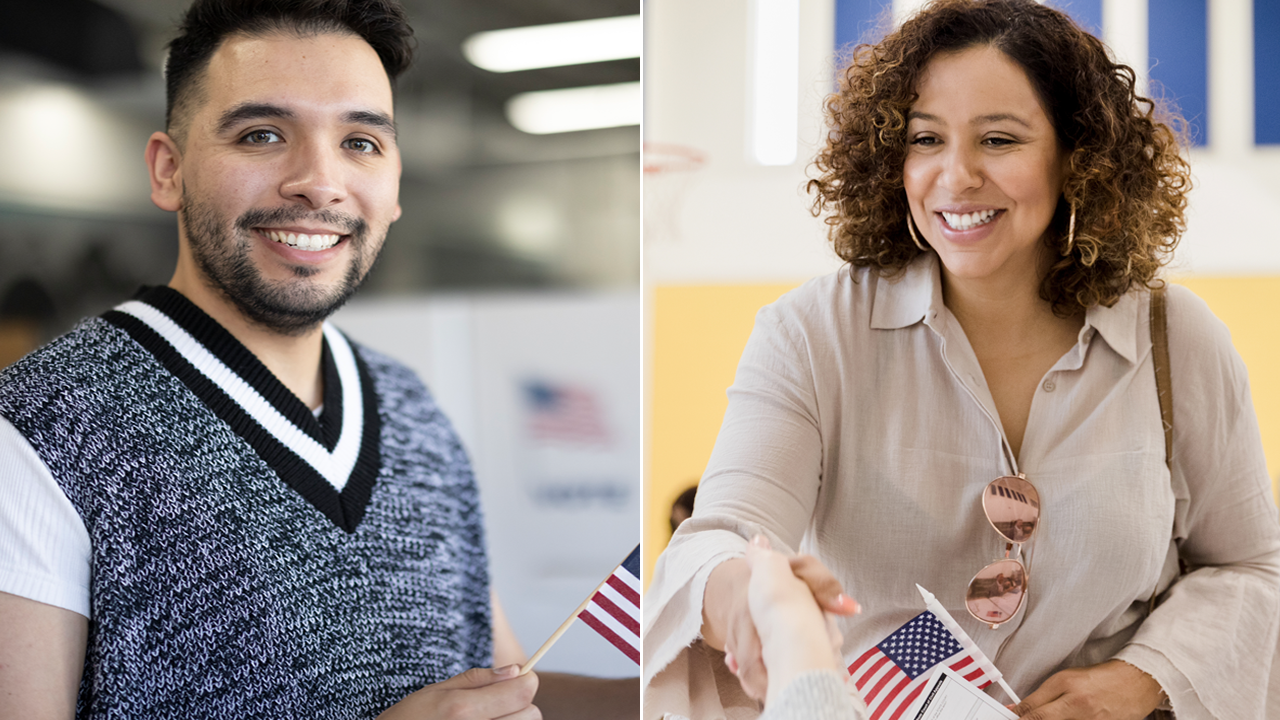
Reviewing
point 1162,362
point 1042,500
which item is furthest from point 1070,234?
point 1042,500

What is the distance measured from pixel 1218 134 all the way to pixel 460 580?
146 centimetres

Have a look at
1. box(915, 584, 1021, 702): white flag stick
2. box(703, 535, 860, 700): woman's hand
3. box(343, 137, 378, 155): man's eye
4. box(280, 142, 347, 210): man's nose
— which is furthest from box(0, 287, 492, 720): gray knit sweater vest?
box(915, 584, 1021, 702): white flag stick

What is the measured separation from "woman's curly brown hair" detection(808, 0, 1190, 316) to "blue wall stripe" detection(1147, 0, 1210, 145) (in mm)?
33

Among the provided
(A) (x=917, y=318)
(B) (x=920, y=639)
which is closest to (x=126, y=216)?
(A) (x=917, y=318)

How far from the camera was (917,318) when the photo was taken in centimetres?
135

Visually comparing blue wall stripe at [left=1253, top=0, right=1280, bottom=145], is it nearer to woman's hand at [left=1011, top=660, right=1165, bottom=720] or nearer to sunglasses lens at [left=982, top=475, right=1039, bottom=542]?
sunglasses lens at [left=982, top=475, right=1039, bottom=542]

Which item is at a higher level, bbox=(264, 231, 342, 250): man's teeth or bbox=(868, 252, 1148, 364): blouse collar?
bbox=(264, 231, 342, 250): man's teeth

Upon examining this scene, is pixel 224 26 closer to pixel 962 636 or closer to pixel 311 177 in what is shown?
pixel 311 177

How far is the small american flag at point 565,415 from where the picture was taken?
238cm

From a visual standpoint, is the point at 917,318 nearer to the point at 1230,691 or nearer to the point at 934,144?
the point at 934,144

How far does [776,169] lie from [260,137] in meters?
0.82

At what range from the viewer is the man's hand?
138 cm

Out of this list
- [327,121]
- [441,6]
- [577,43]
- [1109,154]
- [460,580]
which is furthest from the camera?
[577,43]

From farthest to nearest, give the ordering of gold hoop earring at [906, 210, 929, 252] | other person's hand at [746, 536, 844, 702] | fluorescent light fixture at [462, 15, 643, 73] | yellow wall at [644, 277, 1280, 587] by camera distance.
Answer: fluorescent light fixture at [462, 15, 643, 73] → yellow wall at [644, 277, 1280, 587] → gold hoop earring at [906, 210, 929, 252] → other person's hand at [746, 536, 844, 702]
